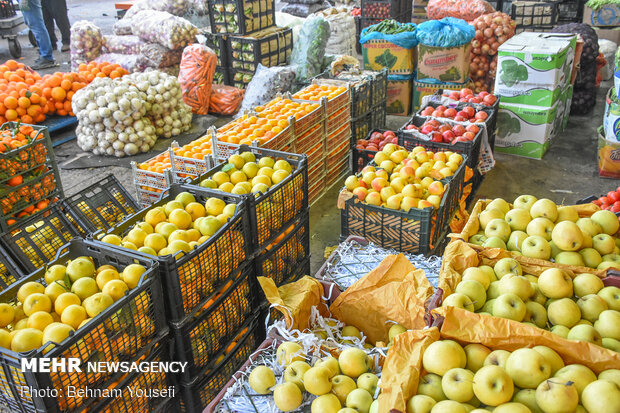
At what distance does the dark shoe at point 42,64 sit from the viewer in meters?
11.2

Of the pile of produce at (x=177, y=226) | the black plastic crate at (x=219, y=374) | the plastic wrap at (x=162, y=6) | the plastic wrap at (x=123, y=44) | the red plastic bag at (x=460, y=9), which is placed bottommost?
the black plastic crate at (x=219, y=374)

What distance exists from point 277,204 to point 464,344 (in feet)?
5.44

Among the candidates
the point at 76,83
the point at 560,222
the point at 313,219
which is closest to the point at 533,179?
the point at 313,219

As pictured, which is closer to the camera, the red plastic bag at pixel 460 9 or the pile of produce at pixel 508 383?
the pile of produce at pixel 508 383

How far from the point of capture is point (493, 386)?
1.91 m

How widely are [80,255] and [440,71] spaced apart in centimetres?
635

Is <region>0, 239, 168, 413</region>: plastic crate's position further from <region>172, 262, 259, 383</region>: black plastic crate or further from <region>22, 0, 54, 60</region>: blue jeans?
<region>22, 0, 54, 60</region>: blue jeans

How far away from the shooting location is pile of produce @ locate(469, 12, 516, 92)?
8.12m

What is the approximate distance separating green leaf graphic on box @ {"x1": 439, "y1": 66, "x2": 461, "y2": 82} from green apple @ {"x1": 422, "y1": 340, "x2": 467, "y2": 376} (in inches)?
249

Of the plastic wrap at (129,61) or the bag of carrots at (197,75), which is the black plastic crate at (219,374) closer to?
the bag of carrots at (197,75)

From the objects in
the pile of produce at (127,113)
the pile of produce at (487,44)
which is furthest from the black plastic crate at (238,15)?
the pile of produce at (487,44)

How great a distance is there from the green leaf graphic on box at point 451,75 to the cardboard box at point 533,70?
1.08 m

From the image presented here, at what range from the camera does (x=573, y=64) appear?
7297 mm

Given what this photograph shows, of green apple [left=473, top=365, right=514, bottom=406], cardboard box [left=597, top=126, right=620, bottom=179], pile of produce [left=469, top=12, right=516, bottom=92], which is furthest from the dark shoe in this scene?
green apple [left=473, top=365, right=514, bottom=406]
